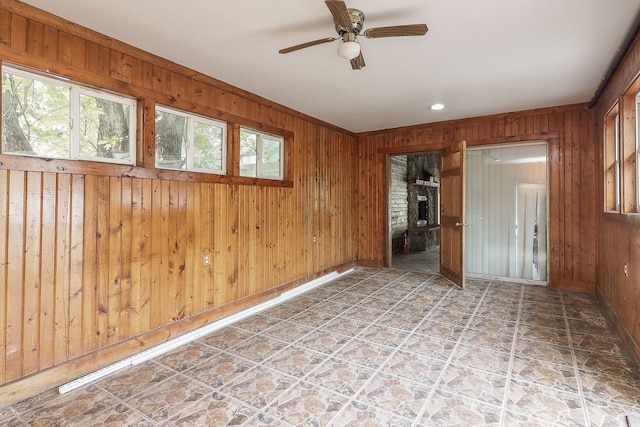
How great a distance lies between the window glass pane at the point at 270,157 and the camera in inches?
159

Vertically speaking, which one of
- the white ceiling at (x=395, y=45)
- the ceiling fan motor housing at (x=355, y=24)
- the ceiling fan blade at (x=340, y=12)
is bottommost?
the ceiling fan blade at (x=340, y=12)

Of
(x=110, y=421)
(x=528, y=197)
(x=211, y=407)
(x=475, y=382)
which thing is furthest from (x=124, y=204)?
(x=528, y=197)

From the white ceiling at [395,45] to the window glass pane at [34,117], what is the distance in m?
0.52

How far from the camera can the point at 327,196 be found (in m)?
5.14

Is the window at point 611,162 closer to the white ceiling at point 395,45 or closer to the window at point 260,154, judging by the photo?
the white ceiling at point 395,45

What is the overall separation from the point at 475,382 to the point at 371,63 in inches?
108

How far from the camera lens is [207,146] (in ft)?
10.8

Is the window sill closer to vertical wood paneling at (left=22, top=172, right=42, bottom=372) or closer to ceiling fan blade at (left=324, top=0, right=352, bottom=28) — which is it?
vertical wood paneling at (left=22, top=172, right=42, bottom=372)

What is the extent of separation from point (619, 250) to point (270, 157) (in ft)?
12.5

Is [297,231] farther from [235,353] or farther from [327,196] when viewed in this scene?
[235,353]

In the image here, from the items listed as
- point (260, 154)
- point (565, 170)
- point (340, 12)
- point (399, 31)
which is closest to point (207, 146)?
point (260, 154)

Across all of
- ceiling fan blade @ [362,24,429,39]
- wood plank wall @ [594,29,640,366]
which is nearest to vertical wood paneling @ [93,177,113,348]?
ceiling fan blade @ [362,24,429,39]

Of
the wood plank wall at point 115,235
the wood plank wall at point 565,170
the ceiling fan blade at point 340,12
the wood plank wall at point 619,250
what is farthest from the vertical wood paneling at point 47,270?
the wood plank wall at point 565,170

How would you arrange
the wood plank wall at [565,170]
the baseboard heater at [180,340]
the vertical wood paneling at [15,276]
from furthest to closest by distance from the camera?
the wood plank wall at [565,170], the baseboard heater at [180,340], the vertical wood paneling at [15,276]
